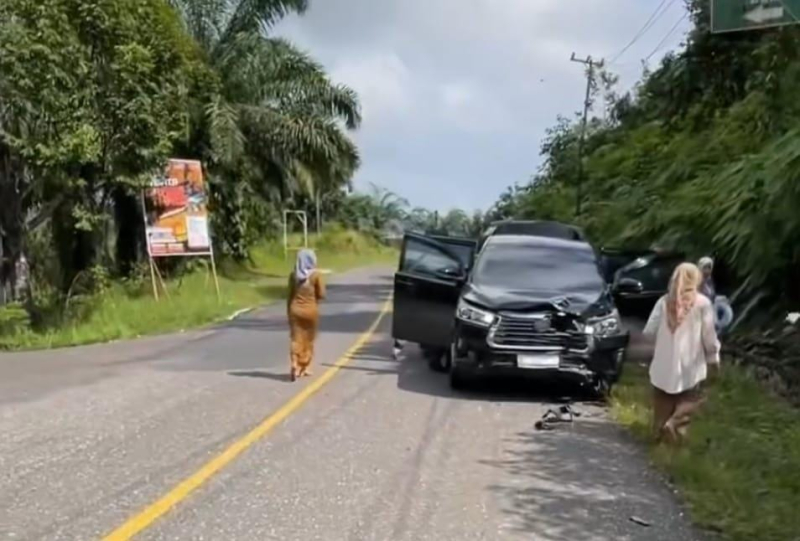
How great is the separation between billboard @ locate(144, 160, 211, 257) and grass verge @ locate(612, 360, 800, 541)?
18.6 metres

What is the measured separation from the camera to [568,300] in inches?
509

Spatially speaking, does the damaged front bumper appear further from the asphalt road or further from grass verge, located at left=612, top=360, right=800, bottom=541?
grass verge, located at left=612, top=360, right=800, bottom=541

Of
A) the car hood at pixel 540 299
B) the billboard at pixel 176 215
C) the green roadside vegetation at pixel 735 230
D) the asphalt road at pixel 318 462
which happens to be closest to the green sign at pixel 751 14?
the green roadside vegetation at pixel 735 230

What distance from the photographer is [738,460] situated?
348 inches

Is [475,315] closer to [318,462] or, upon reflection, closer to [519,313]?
[519,313]

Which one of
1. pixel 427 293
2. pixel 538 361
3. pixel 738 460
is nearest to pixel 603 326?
pixel 538 361

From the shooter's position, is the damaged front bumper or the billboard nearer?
the damaged front bumper

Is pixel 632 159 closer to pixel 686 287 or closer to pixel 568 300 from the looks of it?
pixel 568 300

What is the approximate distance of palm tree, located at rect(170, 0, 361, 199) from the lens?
1436 inches

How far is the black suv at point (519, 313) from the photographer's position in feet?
41.3

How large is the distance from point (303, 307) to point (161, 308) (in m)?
12.1

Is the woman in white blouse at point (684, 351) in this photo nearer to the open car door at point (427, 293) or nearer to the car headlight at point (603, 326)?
the car headlight at point (603, 326)

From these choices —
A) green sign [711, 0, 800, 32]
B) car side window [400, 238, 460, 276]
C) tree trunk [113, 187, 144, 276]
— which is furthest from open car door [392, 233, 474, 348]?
tree trunk [113, 187, 144, 276]

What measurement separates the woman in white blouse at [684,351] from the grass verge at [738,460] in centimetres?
32
